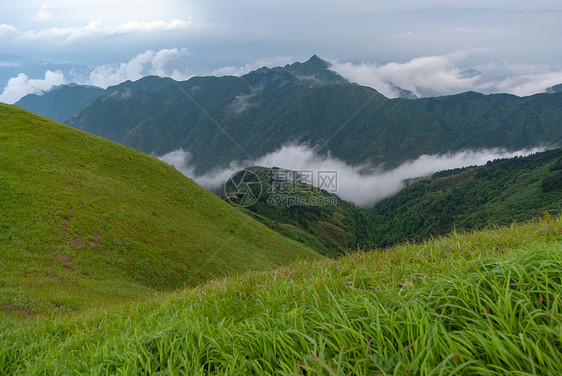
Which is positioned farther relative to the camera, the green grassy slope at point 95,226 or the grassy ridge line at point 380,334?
the green grassy slope at point 95,226

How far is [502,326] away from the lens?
282 centimetres

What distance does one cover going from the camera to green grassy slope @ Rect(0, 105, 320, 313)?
55.2ft

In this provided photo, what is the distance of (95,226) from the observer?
82.0ft

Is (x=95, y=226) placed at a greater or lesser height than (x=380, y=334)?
lesser

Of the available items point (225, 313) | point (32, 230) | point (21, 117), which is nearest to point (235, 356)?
point (225, 313)

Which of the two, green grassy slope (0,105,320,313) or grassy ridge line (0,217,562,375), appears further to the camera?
green grassy slope (0,105,320,313)

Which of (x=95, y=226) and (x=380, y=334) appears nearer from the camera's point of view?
(x=380, y=334)

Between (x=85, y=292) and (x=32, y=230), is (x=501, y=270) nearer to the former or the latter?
(x=85, y=292)

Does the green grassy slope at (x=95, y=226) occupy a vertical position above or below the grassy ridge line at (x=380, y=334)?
below

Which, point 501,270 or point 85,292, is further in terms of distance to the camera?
point 85,292

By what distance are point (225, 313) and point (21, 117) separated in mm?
51219

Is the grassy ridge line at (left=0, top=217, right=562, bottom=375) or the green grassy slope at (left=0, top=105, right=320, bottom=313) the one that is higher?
the grassy ridge line at (left=0, top=217, right=562, bottom=375)

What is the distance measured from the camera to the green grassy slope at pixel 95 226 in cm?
1683

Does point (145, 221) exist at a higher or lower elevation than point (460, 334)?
lower
